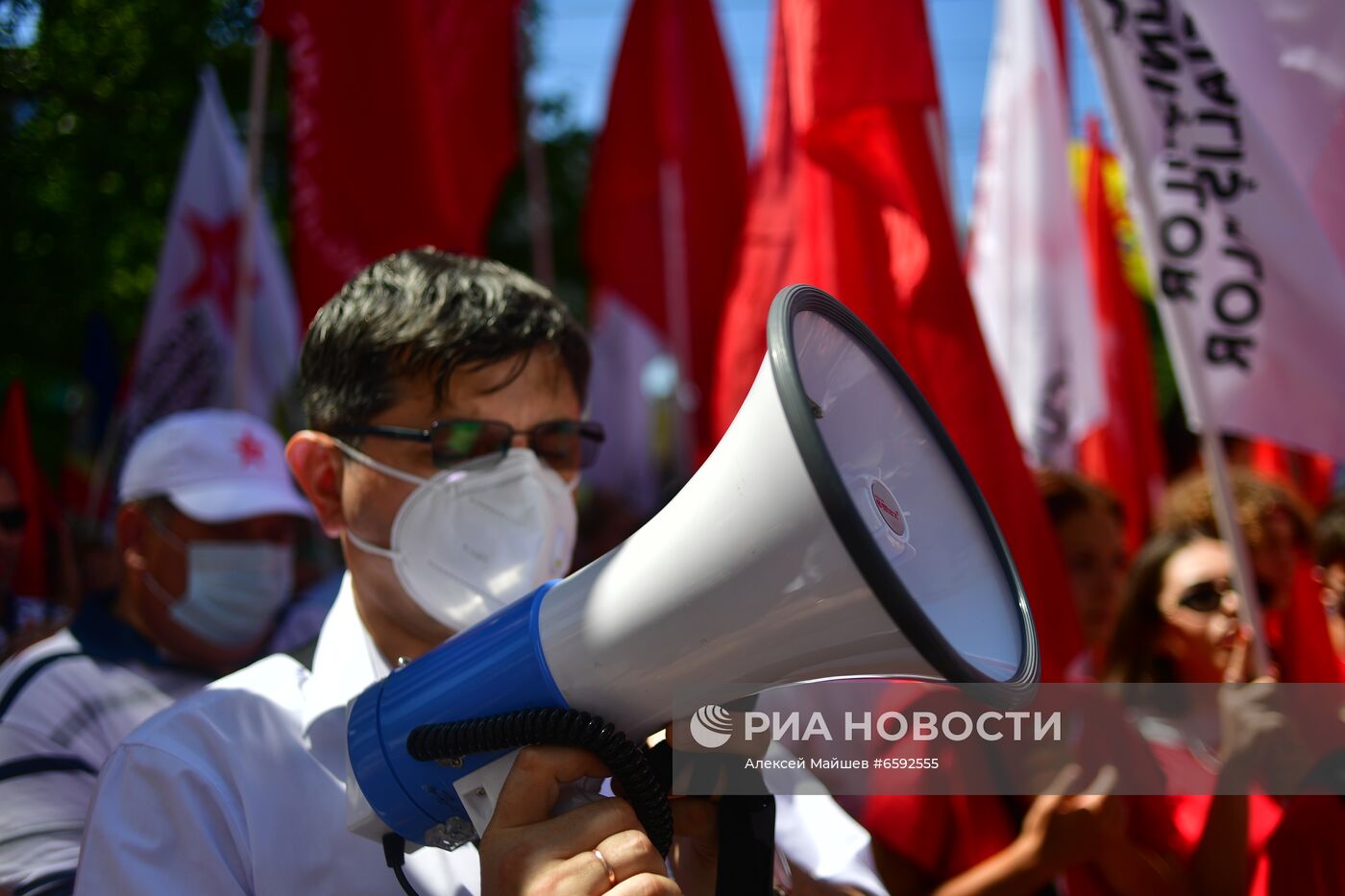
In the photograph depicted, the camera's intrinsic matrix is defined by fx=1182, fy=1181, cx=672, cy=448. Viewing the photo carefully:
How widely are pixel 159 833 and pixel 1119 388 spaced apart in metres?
5.47

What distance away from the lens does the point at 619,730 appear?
125cm

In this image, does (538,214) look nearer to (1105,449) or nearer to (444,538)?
(1105,449)

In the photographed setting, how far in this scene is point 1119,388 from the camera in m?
6.00

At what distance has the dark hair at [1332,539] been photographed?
2.88 metres

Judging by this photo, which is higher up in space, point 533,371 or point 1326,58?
point 1326,58

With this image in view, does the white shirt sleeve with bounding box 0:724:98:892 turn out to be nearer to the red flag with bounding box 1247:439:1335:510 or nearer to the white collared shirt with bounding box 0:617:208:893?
the white collared shirt with bounding box 0:617:208:893

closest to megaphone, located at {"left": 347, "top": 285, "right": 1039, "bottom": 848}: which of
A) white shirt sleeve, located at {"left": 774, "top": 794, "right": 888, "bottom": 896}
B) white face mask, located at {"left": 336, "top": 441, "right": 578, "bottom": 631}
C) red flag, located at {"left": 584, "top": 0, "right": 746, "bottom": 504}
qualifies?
white face mask, located at {"left": 336, "top": 441, "right": 578, "bottom": 631}

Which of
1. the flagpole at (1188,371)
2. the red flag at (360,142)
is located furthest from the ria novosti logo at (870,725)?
the red flag at (360,142)

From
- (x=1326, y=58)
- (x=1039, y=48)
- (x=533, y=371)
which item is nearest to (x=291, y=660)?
(x=533, y=371)

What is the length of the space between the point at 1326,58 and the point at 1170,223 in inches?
18.3

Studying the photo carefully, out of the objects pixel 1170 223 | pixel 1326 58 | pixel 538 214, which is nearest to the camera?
pixel 1326 58

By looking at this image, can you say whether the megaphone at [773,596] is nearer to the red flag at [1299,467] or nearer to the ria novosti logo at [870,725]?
the ria novosti logo at [870,725]

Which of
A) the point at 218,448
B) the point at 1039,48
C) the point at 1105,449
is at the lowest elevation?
the point at 1105,449

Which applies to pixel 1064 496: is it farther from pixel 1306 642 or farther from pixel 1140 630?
pixel 1306 642
